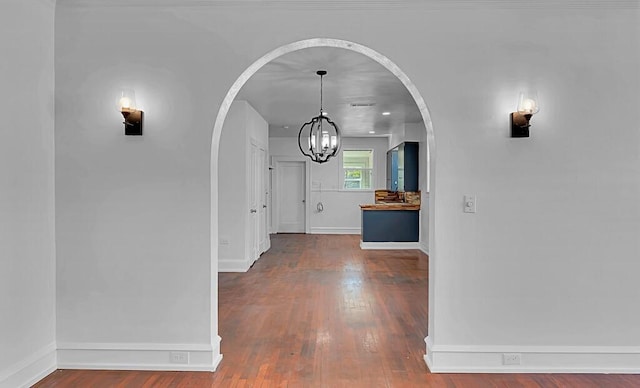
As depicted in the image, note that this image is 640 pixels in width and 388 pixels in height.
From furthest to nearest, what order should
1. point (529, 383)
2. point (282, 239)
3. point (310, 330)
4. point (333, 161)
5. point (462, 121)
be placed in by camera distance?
point (333, 161)
point (282, 239)
point (310, 330)
point (462, 121)
point (529, 383)

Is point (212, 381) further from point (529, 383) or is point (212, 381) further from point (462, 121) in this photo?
point (462, 121)

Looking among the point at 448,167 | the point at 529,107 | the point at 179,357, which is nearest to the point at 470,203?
the point at 448,167

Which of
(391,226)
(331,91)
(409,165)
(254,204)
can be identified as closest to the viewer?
(331,91)

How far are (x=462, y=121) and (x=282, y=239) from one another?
8.16 m

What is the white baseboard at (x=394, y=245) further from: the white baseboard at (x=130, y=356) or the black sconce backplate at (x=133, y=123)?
the black sconce backplate at (x=133, y=123)

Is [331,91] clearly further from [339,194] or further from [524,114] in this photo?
[339,194]

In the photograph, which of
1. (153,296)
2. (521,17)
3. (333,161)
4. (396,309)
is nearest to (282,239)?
(333,161)

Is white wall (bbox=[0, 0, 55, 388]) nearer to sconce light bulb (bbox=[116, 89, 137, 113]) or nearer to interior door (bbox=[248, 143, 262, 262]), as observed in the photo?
sconce light bulb (bbox=[116, 89, 137, 113])

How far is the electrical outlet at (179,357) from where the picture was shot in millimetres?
3152

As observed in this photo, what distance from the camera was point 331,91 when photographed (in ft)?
20.7

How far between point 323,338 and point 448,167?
180 cm

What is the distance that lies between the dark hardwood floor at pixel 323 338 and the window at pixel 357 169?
5485 mm

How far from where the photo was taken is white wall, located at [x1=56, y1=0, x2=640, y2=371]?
3.14 meters

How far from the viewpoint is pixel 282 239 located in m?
10.9
